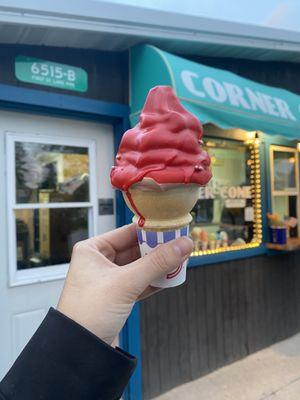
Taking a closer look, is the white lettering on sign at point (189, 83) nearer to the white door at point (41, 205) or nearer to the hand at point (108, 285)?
the white door at point (41, 205)

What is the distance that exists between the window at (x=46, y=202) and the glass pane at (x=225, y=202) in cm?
127

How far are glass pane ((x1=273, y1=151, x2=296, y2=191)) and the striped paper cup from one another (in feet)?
11.0

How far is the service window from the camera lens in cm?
381

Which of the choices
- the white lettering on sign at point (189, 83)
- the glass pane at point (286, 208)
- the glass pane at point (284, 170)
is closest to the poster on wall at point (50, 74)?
the white lettering on sign at point (189, 83)

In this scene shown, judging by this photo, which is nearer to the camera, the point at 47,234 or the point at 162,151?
the point at 162,151

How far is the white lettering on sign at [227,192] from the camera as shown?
3840 mm

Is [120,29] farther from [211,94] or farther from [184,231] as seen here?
[184,231]

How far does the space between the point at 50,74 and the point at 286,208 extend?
331 cm

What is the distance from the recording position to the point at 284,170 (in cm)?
A: 452

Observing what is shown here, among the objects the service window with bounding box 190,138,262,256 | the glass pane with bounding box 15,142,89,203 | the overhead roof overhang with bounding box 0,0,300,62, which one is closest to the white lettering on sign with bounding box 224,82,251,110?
the overhead roof overhang with bounding box 0,0,300,62

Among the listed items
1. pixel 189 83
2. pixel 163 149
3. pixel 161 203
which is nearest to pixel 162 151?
pixel 163 149

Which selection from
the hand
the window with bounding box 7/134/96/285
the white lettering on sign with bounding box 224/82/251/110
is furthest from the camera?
the white lettering on sign with bounding box 224/82/251/110

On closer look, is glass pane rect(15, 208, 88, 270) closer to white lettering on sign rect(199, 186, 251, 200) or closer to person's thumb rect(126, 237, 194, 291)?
white lettering on sign rect(199, 186, 251, 200)

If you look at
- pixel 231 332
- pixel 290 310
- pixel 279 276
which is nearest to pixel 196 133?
pixel 231 332
